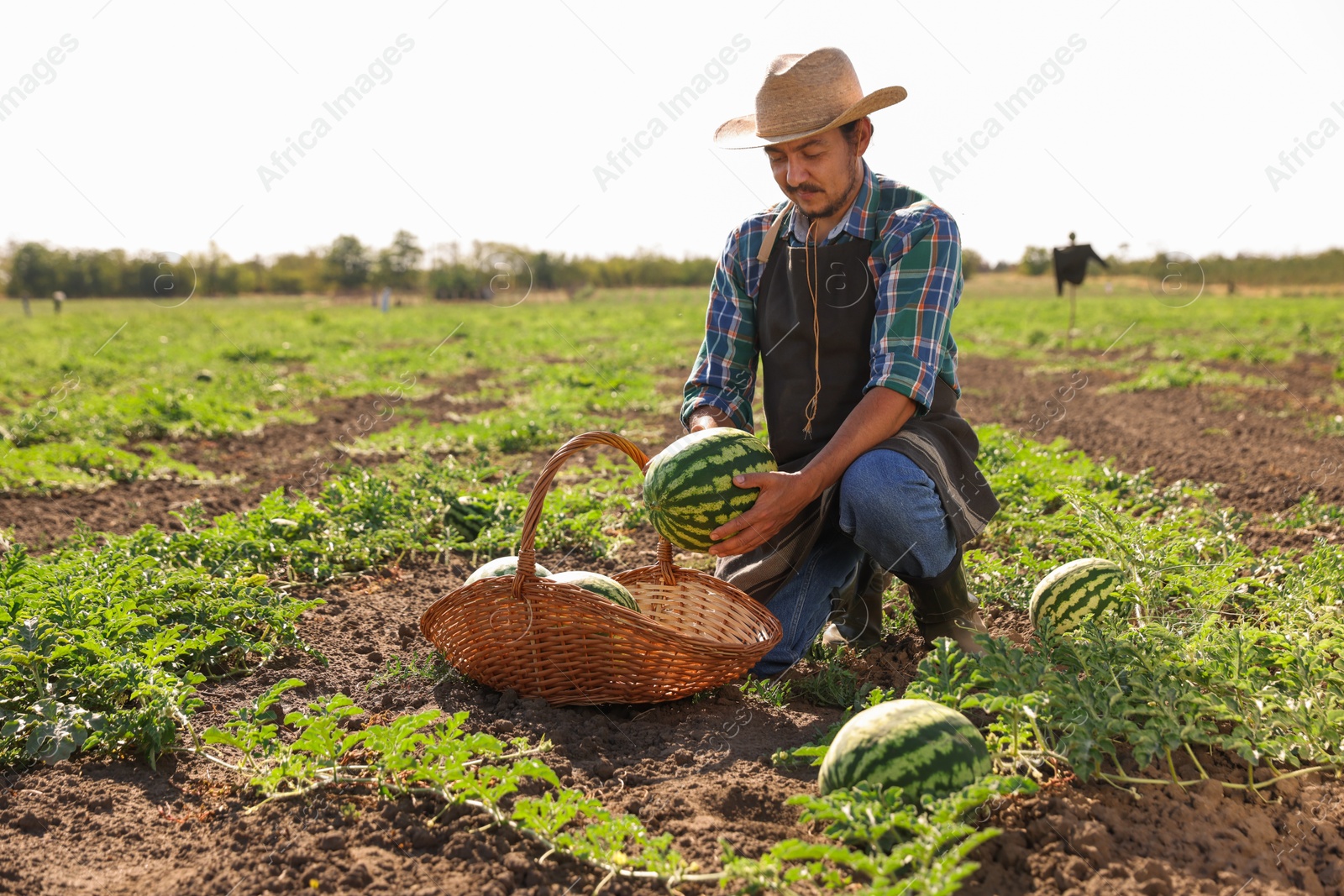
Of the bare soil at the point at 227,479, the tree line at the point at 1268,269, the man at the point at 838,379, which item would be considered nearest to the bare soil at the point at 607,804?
the man at the point at 838,379

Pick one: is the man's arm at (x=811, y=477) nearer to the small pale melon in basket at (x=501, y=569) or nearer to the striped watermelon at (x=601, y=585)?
the striped watermelon at (x=601, y=585)

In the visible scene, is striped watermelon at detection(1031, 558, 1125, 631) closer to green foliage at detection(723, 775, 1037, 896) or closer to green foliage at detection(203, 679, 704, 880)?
green foliage at detection(723, 775, 1037, 896)

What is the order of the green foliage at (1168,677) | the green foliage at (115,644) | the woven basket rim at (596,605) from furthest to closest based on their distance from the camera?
the woven basket rim at (596,605), the green foliage at (115,644), the green foliage at (1168,677)

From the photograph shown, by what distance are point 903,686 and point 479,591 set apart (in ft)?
4.78

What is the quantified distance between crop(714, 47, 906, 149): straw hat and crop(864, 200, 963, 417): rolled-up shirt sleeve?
0.43 metres

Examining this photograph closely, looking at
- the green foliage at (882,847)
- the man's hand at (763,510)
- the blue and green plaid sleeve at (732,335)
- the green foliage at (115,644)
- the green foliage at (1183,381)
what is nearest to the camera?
the green foliage at (882,847)

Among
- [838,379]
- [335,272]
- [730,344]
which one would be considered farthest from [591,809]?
[335,272]

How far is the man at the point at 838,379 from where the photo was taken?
10.0 ft

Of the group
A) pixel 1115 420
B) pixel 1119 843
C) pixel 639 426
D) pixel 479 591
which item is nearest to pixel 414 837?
pixel 479 591

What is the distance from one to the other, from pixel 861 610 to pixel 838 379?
3.10 ft

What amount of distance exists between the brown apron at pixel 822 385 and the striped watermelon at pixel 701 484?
20.7 inches

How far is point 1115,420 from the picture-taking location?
9.37m

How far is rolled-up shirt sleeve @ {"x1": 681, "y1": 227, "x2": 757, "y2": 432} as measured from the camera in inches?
146

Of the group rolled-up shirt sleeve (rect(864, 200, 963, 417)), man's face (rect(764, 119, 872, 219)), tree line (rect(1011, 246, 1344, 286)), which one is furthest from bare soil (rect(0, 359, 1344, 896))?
tree line (rect(1011, 246, 1344, 286))
